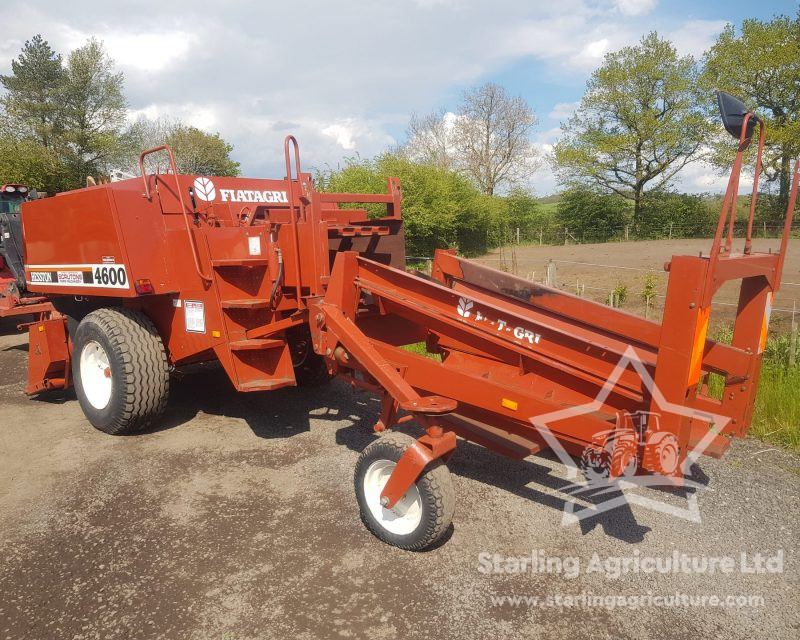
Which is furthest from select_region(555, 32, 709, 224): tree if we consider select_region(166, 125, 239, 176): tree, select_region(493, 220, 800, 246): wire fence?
select_region(166, 125, 239, 176): tree

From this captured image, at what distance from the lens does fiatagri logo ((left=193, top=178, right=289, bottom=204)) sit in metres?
4.91

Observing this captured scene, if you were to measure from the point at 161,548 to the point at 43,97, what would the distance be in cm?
3472

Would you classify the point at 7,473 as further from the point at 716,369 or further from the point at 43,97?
the point at 43,97

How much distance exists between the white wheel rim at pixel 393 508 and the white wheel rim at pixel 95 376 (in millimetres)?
3047

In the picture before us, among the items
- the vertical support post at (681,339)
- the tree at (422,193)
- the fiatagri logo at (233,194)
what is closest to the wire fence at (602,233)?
the tree at (422,193)

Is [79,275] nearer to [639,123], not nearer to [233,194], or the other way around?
[233,194]

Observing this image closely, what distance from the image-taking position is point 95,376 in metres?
5.25

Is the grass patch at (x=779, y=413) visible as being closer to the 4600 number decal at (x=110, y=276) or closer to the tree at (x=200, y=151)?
the 4600 number decal at (x=110, y=276)

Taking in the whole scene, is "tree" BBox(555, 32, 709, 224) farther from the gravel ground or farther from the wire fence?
the gravel ground

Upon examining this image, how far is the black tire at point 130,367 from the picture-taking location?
15.3ft

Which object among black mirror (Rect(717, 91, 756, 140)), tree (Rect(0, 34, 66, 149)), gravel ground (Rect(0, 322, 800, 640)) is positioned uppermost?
tree (Rect(0, 34, 66, 149))

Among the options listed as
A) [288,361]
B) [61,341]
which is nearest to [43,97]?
[61,341]

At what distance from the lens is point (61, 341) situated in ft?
19.3

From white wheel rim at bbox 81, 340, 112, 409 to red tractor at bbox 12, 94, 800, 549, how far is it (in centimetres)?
2
